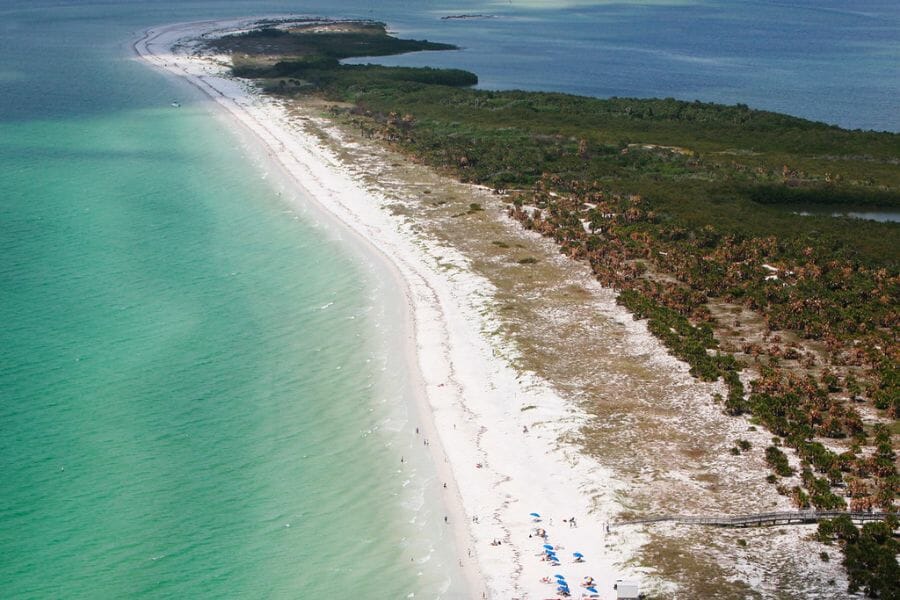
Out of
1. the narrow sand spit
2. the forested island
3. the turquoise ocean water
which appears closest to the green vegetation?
the forested island

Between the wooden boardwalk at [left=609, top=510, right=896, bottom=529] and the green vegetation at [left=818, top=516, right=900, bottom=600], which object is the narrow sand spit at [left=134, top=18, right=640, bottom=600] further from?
the green vegetation at [left=818, top=516, right=900, bottom=600]

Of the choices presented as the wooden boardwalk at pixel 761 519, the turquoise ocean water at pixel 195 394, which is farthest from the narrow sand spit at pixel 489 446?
the wooden boardwalk at pixel 761 519

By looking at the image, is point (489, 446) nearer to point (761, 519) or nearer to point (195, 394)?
point (761, 519)

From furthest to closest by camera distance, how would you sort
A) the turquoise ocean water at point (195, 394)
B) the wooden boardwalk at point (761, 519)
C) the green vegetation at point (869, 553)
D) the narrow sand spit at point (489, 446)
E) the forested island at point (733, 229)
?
1. the forested island at point (733, 229)
2. the wooden boardwalk at point (761, 519)
3. the turquoise ocean water at point (195, 394)
4. the narrow sand spit at point (489, 446)
5. the green vegetation at point (869, 553)

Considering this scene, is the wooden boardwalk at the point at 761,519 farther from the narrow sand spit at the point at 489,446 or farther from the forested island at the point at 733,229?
the narrow sand spit at the point at 489,446

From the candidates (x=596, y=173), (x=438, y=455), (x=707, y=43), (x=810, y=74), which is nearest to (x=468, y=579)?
(x=438, y=455)

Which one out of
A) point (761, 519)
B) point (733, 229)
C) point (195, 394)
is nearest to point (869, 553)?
point (761, 519)
